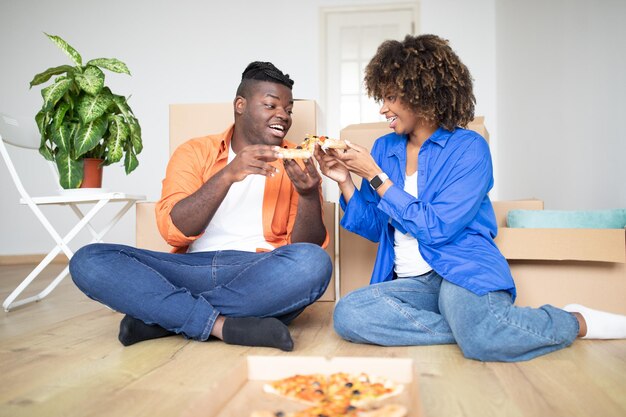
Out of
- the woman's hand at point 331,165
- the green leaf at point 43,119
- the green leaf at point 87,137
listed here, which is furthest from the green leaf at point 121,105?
the woman's hand at point 331,165

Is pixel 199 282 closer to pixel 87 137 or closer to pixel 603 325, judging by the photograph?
pixel 87 137

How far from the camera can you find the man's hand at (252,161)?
1.59 metres

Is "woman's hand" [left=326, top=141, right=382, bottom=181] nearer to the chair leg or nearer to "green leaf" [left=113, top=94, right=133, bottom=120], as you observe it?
"green leaf" [left=113, top=94, right=133, bottom=120]

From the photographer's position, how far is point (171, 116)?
244 centimetres

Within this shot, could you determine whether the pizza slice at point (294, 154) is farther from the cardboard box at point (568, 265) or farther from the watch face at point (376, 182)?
the cardboard box at point (568, 265)

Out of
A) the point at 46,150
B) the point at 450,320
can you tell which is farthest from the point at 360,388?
the point at 46,150

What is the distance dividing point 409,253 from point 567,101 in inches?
66.3

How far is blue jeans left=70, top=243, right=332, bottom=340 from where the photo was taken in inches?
63.3

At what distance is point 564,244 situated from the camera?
183 cm

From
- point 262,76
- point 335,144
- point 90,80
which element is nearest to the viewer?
point 335,144

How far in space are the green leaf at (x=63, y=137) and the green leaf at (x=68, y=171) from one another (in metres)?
0.03

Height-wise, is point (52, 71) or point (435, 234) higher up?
point (52, 71)

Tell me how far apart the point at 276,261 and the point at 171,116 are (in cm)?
109

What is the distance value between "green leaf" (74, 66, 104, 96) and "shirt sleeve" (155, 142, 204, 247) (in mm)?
620
